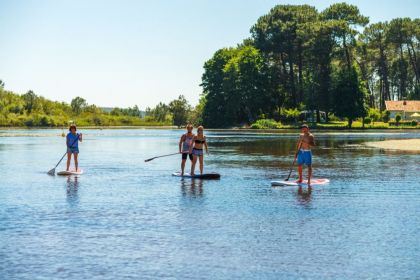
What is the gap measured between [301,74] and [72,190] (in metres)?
100

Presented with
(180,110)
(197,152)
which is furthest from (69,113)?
(197,152)

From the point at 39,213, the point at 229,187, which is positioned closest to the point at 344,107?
the point at 229,187

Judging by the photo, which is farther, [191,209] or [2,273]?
[191,209]

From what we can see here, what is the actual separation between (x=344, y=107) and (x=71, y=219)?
9184 cm

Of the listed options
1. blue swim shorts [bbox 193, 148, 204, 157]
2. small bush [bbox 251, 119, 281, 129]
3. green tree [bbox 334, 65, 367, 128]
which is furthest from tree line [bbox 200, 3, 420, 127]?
blue swim shorts [bbox 193, 148, 204, 157]

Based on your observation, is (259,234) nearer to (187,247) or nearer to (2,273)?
(187,247)

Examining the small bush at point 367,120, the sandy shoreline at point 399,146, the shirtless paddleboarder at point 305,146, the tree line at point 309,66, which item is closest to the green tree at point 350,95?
the tree line at point 309,66

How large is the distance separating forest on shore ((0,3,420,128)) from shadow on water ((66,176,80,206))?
273 feet

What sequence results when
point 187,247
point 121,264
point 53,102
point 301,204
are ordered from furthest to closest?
1. point 53,102
2. point 301,204
3. point 187,247
4. point 121,264

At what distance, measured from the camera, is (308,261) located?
10086 millimetres

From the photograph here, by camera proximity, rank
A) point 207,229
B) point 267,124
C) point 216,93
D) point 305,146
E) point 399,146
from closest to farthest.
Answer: point 207,229 < point 305,146 < point 399,146 < point 267,124 < point 216,93

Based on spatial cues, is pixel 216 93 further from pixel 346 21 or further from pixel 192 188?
pixel 192 188

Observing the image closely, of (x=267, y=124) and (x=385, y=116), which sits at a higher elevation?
(x=385, y=116)

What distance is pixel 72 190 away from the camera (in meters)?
20.0
